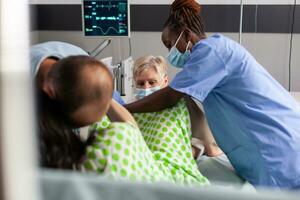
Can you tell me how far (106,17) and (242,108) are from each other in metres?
1.63

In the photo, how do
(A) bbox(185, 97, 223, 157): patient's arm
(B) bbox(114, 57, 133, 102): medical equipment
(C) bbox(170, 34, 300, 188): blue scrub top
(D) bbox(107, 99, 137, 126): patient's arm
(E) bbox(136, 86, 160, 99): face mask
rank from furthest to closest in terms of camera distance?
(B) bbox(114, 57, 133, 102): medical equipment < (E) bbox(136, 86, 160, 99): face mask < (A) bbox(185, 97, 223, 157): patient's arm < (C) bbox(170, 34, 300, 188): blue scrub top < (D) bbox(107, 99, 137, 126): patient's arm

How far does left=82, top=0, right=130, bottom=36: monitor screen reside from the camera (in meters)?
2.76

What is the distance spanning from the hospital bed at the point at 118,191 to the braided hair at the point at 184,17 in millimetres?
1074

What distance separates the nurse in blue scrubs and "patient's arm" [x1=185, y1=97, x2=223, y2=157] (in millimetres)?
62

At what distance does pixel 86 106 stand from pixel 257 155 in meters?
0.78

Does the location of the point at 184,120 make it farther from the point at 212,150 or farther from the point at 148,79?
the point at 148,79

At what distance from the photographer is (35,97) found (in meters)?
0.50

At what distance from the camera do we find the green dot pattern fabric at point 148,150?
0.83 m

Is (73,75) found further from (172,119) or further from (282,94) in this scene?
(282,94)

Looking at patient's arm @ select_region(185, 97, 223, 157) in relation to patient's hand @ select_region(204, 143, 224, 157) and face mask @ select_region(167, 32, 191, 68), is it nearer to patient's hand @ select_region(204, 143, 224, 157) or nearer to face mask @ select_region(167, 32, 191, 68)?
patient's hand @ select_region(204, 143, 224, 157)

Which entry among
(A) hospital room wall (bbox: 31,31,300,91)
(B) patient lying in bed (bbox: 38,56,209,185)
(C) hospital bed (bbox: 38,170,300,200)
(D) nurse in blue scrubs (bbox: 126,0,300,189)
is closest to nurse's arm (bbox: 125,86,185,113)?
(D) nurse in blue scrubs (bbox: 126,0,300,189)

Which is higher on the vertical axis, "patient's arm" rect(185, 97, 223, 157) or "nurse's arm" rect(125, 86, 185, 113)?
"nurse's arm" rect(125, 86, 185, 113)

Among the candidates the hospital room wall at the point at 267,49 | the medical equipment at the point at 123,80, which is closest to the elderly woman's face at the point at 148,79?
the medical equipment at the point at 123,80

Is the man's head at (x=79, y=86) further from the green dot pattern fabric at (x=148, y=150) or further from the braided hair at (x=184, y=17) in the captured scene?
the braided hair at (x=184, y=17)
